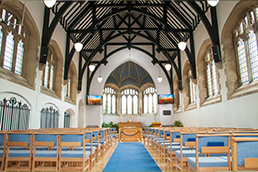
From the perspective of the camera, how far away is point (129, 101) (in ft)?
67.8

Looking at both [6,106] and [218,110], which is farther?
[218,110]

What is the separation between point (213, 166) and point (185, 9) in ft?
29.9

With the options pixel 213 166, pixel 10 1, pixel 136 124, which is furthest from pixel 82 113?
pixel 213 166

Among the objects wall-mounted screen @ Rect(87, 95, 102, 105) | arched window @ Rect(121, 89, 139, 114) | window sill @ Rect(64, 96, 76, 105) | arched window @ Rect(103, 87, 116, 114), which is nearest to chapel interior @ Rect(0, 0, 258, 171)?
window sill @ Rect(64, 96, 76, 105)

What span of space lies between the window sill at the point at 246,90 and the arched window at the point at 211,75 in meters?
1.96

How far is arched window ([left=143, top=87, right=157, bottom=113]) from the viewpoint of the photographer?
64.2 feet

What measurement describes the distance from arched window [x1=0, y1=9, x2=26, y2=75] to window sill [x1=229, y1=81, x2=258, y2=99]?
7741 millimetres

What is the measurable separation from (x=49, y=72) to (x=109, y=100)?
1066 centimetres

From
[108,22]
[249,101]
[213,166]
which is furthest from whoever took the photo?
[108,22]

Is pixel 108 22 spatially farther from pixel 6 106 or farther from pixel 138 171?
pixel 138 171

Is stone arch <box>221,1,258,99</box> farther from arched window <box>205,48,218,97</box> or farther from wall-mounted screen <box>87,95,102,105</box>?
wall-mounted screen <box>87,95,102,105</box>

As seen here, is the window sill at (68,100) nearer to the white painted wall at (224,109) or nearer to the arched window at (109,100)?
the arched window at (109,100)

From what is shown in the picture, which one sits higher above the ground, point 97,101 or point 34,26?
point 34,26

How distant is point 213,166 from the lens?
7.29 feet
